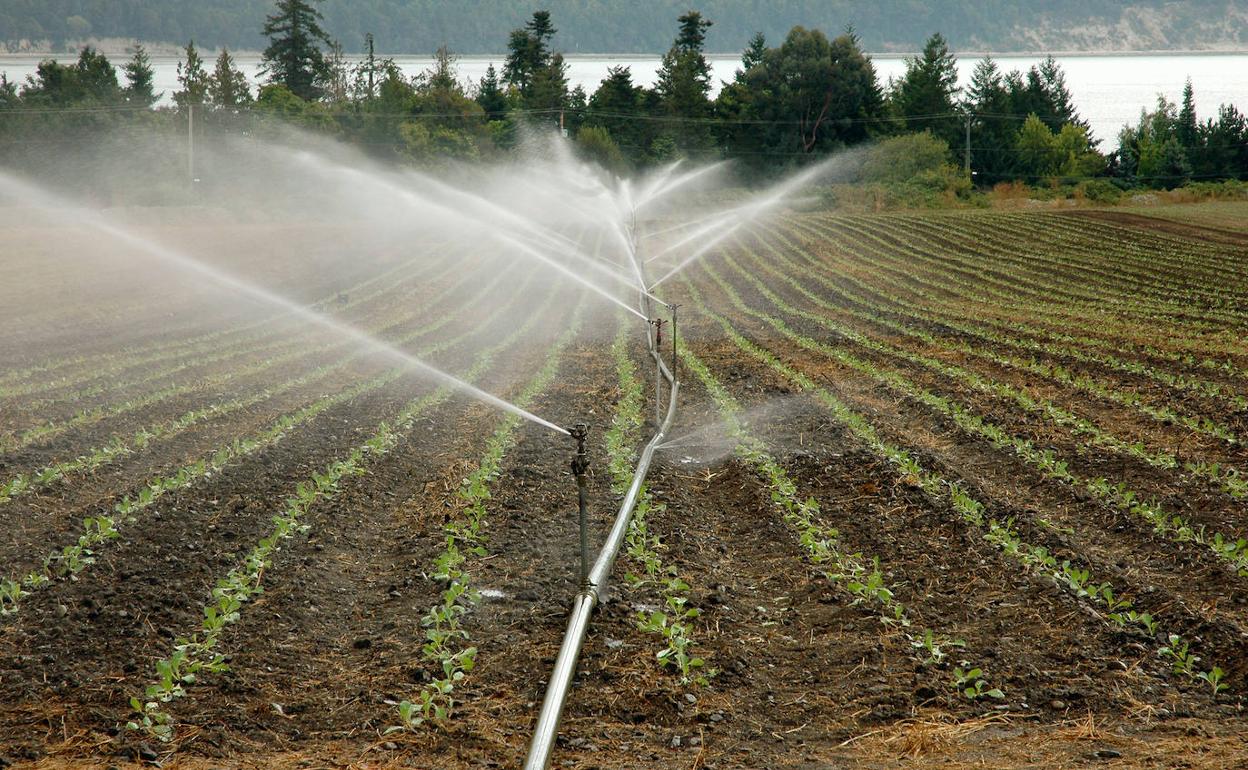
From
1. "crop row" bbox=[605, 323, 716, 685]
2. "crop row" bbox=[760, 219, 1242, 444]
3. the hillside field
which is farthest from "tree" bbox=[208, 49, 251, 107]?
"crop row" bbox=[605, 323, 716, 685]

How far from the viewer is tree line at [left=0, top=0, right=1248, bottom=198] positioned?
221 feet

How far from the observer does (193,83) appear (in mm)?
71938

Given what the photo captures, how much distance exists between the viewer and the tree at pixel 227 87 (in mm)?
71812

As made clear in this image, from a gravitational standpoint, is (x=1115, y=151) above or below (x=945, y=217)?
above

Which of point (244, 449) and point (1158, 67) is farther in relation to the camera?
point (1158, 67)

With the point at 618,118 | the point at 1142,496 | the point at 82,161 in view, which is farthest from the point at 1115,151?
the point at 1142,496

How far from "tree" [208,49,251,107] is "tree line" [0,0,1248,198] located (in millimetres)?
185

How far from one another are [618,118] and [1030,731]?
7923cm

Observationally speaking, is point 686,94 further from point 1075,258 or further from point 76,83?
point 1075,258

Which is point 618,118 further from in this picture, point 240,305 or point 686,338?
point 686,338

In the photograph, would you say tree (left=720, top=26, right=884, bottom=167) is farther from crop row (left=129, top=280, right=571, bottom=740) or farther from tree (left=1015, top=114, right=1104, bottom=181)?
crop row (left=129, top=280, right=571, bottom=740)

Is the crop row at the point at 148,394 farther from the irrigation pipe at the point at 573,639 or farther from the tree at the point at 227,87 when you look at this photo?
the tree at the point at 227,87

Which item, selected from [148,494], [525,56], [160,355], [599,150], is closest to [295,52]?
[525,56]

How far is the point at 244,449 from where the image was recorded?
36.8 feet
